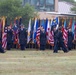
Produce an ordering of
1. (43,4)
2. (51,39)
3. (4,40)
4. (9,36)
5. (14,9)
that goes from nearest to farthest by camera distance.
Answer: (9,36) < (4,40) < (51,39) < (14,9) < (43,4)

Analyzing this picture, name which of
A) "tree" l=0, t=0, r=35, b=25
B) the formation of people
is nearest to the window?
"tree" l=0, t=0, r=35, b=25

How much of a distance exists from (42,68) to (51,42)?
12029mm

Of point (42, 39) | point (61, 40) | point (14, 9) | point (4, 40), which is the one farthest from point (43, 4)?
point (61, 40)

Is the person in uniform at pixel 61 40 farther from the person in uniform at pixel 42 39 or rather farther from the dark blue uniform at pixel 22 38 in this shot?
the dark blue uniform at pixel 22 38

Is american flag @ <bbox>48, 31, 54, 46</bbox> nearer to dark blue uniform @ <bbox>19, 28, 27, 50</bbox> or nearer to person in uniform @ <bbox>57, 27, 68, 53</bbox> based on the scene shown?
dark blue uniform @ <bbox>19, 28, 27, 50</bbox>

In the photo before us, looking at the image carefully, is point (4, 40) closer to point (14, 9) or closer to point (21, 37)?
point (21, 37)

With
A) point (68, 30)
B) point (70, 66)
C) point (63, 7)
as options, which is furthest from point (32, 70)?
point (63, 7)

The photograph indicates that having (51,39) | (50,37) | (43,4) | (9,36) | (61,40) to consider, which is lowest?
(43,4)

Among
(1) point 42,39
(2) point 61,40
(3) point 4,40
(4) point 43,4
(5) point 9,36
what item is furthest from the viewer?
(4) point 43,4

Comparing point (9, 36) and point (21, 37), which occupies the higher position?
point (9, 36)

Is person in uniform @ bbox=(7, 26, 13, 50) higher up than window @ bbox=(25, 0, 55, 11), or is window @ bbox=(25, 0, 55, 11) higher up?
person in uniform @ bbox=(7, 26, 13, 50)

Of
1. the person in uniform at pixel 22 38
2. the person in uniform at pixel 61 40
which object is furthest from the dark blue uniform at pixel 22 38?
the person in uniform at pixel 61 40

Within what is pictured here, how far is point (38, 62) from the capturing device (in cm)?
1845

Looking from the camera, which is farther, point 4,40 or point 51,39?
point 51,39
